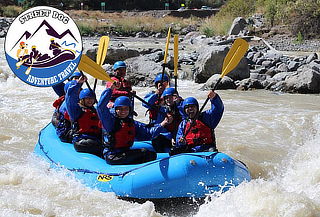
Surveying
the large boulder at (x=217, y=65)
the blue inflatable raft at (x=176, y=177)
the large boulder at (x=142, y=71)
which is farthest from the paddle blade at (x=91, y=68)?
the large boulder at (x=217, y=65)

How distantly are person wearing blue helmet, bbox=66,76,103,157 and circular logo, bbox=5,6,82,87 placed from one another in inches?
10.2

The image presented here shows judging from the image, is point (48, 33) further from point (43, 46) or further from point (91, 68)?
point (91, 68)

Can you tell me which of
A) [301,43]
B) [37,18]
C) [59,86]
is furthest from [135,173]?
[301,43]

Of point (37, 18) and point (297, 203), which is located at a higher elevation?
point (37, 18)

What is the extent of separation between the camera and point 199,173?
3857 millimetres

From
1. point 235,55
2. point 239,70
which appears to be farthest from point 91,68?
point 239,70

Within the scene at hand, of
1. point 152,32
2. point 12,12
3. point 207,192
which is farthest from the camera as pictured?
point 12,12

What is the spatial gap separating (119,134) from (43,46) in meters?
1.80

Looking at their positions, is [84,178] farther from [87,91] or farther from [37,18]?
[37,18]

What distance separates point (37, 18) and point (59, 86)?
1252 millimetres

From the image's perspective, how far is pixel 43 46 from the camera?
5512 millimetres

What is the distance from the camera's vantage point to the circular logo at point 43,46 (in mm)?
5080

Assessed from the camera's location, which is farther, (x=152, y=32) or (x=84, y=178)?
(x=152, y=32)

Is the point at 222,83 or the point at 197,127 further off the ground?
the point at 197,127
